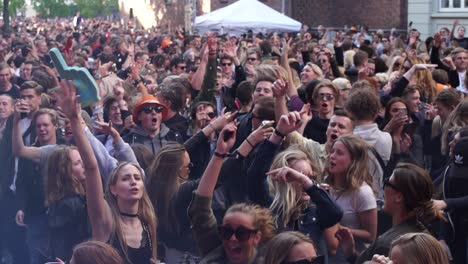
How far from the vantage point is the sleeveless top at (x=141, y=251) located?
18.1ft

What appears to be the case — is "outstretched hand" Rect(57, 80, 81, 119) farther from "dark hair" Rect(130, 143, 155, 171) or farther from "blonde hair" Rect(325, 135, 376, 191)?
"blonde hair" Rect(325, 135, 376, 191)

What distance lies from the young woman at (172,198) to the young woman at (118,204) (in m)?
0.27

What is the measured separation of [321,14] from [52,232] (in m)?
34.6

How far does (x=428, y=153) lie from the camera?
28.3ft

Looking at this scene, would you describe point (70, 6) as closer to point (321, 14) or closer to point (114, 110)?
point (321, 14)

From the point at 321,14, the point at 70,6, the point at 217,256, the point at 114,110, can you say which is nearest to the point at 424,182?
the point at 217,256

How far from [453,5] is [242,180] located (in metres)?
25.7

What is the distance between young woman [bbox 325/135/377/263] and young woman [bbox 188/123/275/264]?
0.83 meters

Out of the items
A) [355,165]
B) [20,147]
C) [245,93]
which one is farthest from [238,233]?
[245,93]

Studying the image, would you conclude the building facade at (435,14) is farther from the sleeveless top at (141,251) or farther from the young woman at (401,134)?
the sleeveless top at (141,251)

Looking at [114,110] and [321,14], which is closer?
[114,110]

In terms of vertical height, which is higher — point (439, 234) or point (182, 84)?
point (182, 84)

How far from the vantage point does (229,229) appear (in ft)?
16.4

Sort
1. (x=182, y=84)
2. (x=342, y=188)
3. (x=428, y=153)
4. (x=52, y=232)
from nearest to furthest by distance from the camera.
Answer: (x=342, y=188) → (x=52, y=232) → (x=428, y=153) → (x=182, y=84)
